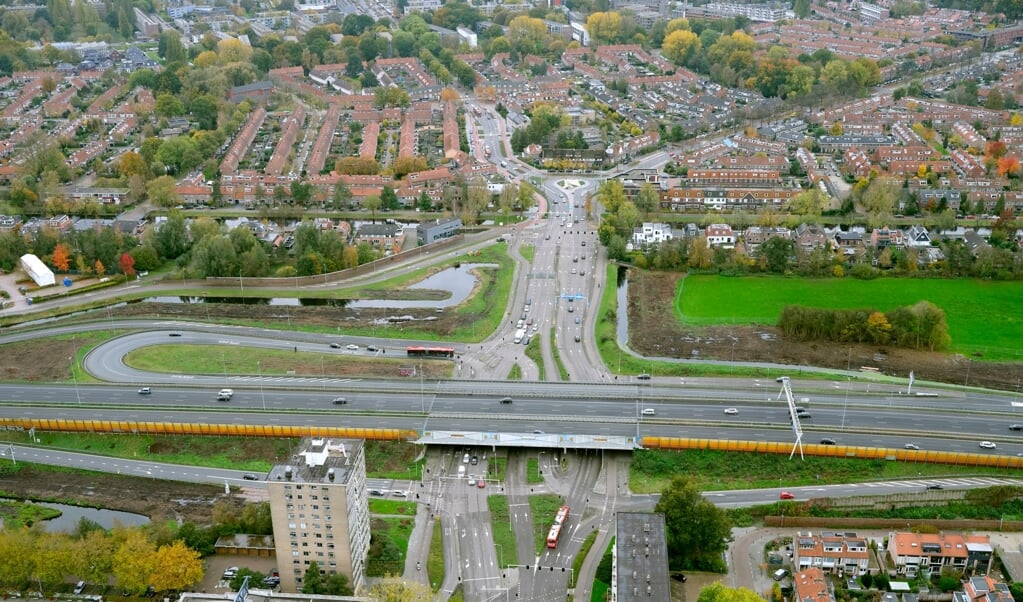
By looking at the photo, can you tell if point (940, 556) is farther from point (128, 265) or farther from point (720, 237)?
point (128, 265)

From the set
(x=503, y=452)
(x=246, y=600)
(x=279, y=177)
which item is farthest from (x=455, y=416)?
(x=279, y=177)

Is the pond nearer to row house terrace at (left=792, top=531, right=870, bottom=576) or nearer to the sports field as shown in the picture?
row house terrace at (left=792, top=531, right=870, bottom=576)

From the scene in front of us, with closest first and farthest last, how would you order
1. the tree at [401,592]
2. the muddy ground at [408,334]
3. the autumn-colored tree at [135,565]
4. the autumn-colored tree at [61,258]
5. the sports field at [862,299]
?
the tree at [401,592] < the autumn-colored tree at [135,565] < the muddy ground at [408,334] < the sports field at [862,299] < the autumn-colored tree at [61,258]

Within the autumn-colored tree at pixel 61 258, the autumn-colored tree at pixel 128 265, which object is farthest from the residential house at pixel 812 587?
the autumn-colored tree at pixel 61 258

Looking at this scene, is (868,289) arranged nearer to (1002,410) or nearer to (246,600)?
(1002,410)

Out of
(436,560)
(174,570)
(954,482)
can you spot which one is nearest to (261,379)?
(174,570)

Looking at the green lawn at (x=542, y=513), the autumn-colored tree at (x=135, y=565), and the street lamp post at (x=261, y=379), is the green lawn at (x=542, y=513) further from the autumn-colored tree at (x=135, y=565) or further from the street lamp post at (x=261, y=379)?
the street lamp post at (x=261, y=379)
